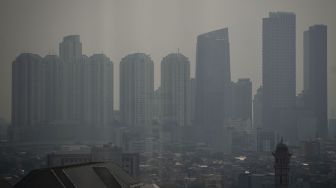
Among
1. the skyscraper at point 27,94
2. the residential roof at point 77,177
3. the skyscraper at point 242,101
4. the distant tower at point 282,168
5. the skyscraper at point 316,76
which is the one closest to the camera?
the residential roof at point 77,177

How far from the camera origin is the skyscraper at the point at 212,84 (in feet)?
133

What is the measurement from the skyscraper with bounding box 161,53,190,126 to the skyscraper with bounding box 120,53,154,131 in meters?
1.15

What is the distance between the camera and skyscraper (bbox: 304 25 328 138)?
1486 inches

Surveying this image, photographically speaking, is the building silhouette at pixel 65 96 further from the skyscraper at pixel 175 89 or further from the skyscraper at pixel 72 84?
the skyscraper at pixel 175 89

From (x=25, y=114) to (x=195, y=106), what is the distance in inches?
492

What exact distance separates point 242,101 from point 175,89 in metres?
5.36

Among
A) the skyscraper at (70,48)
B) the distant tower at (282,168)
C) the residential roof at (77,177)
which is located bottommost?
the distant tower at (282,168)

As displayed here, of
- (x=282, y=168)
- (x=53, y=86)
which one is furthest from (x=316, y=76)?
(x=282, y=168)

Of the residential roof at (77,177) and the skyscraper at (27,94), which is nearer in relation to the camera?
the residential roof at (77,177)

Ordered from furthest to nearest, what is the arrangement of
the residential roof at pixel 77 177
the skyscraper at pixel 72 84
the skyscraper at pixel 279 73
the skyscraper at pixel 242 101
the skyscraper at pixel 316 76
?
the skyscraper at pixel 279 73 < the skyscraper at pixel 242 101 < the skyscraper at pixel 316 76 < the skyscraper at pixel 72 84 < the residential roof at pixel 77 177

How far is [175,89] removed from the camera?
39.0 metres

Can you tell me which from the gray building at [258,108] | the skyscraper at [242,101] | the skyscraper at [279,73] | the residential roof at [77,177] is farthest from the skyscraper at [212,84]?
the residential roof at [77,177]

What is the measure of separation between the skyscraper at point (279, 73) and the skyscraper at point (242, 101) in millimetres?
1045

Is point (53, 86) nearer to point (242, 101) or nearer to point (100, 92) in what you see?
point (100, 92)
